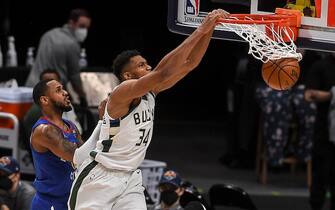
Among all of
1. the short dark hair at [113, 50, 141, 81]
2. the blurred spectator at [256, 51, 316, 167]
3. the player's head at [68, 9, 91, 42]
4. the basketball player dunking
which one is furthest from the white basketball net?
the blurred spectator at [256, 51, 316, 167]

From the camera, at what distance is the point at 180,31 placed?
803 cm

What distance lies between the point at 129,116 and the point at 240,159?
628 centimetres

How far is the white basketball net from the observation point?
288 inches

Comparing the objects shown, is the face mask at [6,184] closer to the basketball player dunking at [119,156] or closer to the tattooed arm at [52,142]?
the tattooed arm at [52,142]

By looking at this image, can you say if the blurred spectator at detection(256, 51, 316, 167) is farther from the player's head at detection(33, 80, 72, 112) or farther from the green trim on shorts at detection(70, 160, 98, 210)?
the green trim on shorts at detection(70, 160, 98, 210)

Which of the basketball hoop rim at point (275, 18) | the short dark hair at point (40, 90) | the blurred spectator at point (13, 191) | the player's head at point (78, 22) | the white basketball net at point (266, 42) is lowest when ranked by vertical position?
the blurred spectator at point (13, 191)

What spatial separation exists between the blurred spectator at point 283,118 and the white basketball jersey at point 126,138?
16.3ft

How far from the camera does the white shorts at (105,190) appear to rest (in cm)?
717

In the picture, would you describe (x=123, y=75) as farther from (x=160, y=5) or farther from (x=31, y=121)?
(x=160, y=5)

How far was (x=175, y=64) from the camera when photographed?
22.2 feet

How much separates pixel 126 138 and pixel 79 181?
0.46 meters

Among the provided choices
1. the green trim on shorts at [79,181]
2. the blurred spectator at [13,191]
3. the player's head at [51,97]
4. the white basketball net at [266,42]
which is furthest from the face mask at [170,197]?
the white basketball net at [266,42]

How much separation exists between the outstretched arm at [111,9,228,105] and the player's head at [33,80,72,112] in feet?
3.63

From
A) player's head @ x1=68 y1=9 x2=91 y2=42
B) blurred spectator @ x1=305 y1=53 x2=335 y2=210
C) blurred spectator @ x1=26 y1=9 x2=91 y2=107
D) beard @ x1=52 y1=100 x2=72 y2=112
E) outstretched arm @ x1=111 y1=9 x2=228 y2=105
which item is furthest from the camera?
player's head @ x1=68 y1=9 x2=91 y2=42
